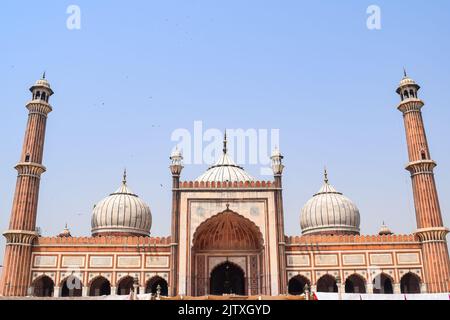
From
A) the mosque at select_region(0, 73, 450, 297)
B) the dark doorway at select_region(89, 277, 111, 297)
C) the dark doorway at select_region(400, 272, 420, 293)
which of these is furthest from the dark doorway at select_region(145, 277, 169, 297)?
the dark doorway at select_region(400, 272, 420, 293)

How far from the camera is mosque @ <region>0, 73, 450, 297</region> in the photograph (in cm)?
2339

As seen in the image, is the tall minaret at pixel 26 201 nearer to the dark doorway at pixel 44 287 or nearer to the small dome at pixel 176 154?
the dark doorway at pixel 44 287

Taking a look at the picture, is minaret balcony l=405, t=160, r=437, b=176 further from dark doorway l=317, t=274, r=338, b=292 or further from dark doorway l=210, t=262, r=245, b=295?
dark doorway l=210, t=262, r=245, b=295

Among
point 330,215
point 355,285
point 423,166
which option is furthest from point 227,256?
point 423,166

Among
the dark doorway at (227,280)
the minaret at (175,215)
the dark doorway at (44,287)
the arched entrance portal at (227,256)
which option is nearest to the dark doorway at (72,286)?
the dark doorway at (44,287)

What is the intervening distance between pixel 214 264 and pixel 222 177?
566 centimetres

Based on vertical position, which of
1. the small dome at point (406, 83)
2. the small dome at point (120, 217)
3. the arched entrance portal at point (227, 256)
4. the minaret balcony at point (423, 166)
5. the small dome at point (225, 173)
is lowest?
the arched entrance portal at point (227, 256)

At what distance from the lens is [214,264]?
2469 centimetres

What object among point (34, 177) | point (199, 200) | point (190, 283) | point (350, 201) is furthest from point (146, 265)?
point (350, 201)

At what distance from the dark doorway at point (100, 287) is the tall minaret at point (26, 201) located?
3358mm

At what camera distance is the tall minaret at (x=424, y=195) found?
23219mm

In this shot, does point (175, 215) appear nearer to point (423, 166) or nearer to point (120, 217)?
point (120, 217)
